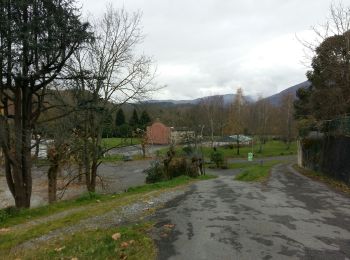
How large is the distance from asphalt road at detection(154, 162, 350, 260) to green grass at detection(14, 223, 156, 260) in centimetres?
31

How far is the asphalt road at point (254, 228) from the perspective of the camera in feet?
23.9

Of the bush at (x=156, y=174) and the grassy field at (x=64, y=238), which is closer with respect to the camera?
the grassy field at (x=64, y=238)

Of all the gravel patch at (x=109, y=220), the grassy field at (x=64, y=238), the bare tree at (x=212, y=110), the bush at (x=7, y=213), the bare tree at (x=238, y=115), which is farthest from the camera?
the bare tree at (x=238, y=115)

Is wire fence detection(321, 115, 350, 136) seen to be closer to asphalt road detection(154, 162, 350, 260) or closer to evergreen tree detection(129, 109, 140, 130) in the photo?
asphalt road detection(154, 162, 350, 260)

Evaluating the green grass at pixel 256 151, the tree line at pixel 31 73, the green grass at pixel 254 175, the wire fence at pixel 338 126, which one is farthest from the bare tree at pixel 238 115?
the tree line at pixel 31 73

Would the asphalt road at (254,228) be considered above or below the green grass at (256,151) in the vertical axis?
above

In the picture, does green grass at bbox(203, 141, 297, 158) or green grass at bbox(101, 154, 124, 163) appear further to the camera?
green grass at bbox(203, 141, 297, 158)

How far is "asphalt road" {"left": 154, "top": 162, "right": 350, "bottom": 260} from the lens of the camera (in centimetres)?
727

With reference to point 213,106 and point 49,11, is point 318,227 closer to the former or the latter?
point 49,11

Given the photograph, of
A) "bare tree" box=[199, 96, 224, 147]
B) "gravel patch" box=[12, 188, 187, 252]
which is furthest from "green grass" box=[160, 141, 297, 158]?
"gravel patch" box=[12, 188, 187, 252]

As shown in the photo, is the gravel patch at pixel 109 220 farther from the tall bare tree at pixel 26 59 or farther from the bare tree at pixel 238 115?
the bare tree at pixel 238 115

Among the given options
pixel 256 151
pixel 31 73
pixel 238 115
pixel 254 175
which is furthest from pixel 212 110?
pixel 31 73

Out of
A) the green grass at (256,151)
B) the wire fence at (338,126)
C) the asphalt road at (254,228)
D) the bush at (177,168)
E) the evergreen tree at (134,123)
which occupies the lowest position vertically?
the green grass at (256,151)

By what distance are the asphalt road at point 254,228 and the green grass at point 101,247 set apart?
1.03 ft
